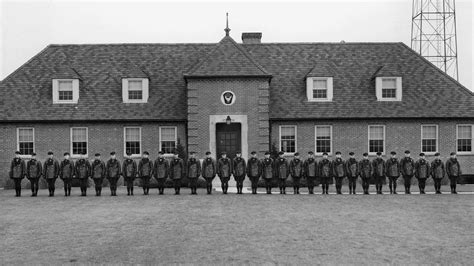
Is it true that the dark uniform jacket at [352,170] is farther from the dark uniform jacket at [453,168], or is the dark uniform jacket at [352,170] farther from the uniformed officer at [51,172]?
the uniformed officer at [51,172]

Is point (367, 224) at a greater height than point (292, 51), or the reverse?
point (292, 51)

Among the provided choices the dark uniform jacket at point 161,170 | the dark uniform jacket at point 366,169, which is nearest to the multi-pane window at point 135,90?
the dark uniform jacket at point 161,170

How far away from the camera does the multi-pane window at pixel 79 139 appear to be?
3156 centimetres

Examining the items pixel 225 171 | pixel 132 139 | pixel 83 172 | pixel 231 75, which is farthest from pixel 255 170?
pixel 132 139

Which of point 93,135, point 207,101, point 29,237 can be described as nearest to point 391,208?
point 29,237

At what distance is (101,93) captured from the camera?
3238 cm

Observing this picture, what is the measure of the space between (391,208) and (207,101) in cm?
1443

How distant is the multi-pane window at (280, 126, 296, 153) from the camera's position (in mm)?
→ 31562

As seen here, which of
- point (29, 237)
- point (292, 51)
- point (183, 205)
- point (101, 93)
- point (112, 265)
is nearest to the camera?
point (112, 265)

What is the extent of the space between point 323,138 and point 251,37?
8369 millimetres

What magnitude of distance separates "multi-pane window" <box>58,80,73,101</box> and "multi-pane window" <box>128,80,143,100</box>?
3082mm

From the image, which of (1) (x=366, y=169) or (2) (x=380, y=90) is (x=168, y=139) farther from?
(1) (x=366, y=169)

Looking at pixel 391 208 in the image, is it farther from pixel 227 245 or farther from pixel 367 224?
pixel 227 245

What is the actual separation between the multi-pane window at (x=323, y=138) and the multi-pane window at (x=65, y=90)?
514 inches
